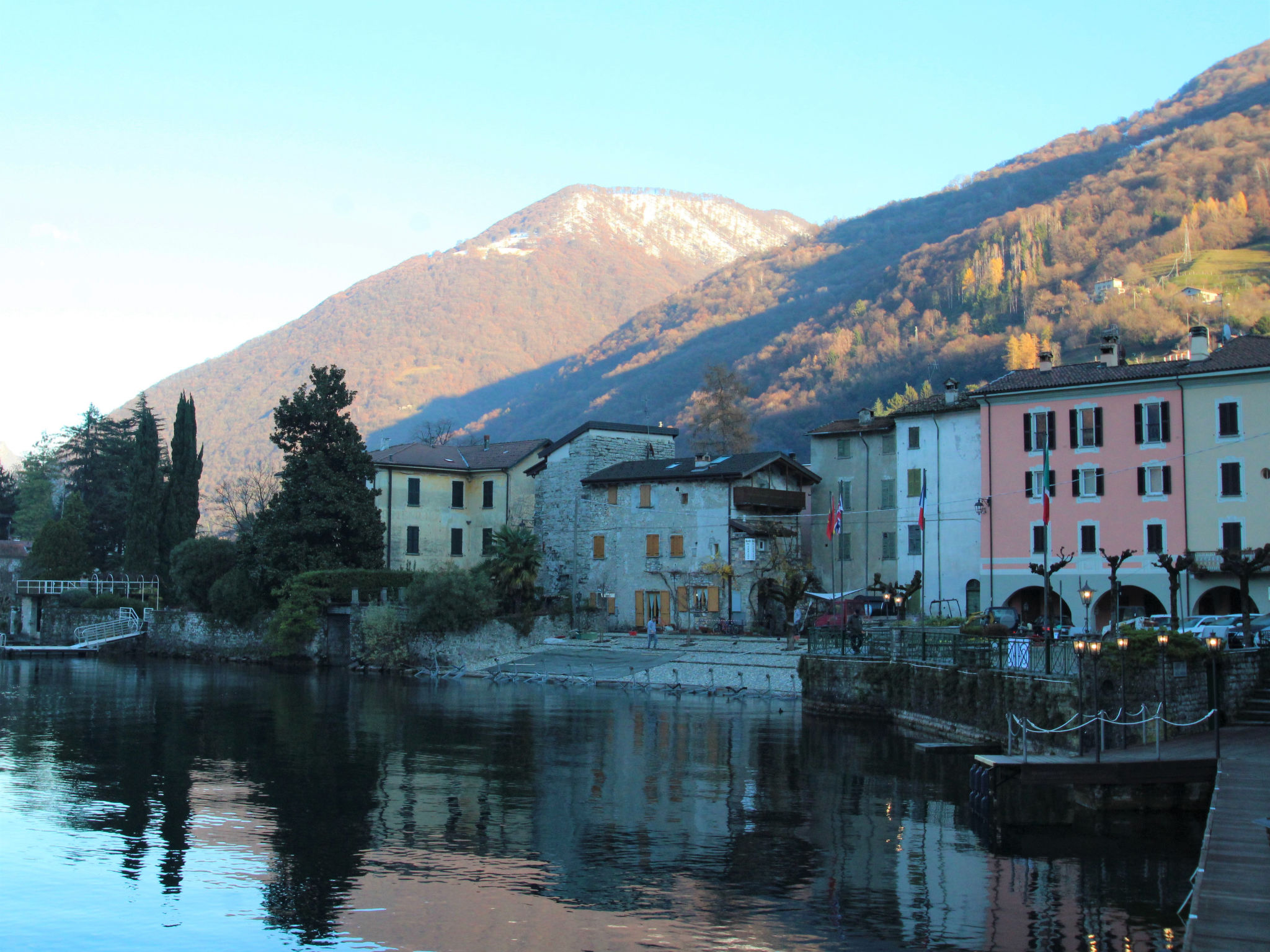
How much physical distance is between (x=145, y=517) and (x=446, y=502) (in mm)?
21908

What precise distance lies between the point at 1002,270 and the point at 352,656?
104821mm

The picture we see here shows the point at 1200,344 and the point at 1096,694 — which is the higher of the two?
the point at 1200,344

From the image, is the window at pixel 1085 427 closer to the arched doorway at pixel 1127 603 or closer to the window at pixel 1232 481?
the window at pixel 1232 481

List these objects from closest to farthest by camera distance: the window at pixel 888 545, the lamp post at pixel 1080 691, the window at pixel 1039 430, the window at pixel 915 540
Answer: the lamp post at pixel 1080 691 < the window at pixel 1039 430 < the window at pixel 915 540 < the window at pixel 888 545

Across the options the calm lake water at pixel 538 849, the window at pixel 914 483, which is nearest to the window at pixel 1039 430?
the window at pixel 914 483

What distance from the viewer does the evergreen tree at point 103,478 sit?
8869 centimetres

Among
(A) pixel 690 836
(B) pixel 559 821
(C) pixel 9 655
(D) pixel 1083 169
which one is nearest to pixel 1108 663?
(A) pixel 690 836

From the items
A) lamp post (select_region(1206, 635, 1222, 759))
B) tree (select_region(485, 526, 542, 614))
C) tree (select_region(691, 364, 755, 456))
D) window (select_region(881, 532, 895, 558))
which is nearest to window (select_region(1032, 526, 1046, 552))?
window (select_region(881, 532, 895, 558))

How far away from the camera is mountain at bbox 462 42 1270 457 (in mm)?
116812

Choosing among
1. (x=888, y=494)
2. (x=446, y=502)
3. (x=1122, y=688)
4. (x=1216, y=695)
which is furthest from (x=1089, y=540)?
(x=446, y=502)

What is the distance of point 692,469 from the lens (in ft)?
202

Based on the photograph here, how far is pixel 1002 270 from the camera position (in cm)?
14162

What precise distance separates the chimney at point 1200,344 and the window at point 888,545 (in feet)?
56.6

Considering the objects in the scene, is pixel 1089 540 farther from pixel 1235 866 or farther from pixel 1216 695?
pixel 1235 866
